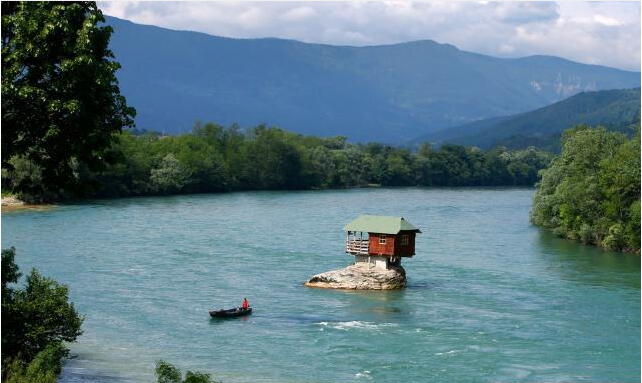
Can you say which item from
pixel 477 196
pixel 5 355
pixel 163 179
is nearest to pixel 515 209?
pixel 477 196

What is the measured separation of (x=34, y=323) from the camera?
3547cm

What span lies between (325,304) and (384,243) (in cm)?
892

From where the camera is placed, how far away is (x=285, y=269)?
65688 millimetres

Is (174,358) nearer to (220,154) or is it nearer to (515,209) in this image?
(515,209)

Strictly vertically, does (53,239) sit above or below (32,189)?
below

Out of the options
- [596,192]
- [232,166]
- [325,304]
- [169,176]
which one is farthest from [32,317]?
[232,166]

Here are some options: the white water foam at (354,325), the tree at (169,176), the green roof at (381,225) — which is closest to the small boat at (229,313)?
the white water foam at (354,325)

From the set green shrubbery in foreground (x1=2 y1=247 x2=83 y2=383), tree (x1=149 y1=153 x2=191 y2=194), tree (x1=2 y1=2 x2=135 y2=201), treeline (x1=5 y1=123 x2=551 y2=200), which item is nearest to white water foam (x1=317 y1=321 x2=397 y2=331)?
green shrubbery in foreground (x1=2 y1=247 x2=83 y2=383)

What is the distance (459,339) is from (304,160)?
443ft

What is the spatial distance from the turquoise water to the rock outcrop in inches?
45.3

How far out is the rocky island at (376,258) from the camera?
5903 centimetres

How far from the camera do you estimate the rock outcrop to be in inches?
2318

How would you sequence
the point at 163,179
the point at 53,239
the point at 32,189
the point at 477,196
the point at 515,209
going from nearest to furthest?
the point at 32,189, the point at 53,239, the point at 515,209, the point at 163,179, the point at 477,196

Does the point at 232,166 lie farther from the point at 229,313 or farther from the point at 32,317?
the point at 32,317
